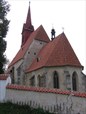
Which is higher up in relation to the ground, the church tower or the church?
the church tower

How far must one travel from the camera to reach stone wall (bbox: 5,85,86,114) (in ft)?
29.3

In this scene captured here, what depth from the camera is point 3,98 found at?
1109cm

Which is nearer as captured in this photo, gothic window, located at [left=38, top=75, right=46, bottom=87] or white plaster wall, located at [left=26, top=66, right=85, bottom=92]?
white plaster wall, located at [left=26, top=66, right=85, bottom=92]

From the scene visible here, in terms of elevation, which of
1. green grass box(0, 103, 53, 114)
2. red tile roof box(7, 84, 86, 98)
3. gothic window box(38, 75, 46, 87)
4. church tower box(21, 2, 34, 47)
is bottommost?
green grass box(0, 103, 53, 114)

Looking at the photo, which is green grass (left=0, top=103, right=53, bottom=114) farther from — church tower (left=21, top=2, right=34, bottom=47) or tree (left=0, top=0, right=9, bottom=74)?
church tower (left=21, top=2, right=34, bottom=47)

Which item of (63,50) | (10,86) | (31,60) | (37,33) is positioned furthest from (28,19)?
(10,86)

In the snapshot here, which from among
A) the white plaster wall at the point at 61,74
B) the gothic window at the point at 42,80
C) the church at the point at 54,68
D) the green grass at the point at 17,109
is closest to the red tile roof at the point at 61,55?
the church at the point at 54,68

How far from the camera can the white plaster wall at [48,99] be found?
349 inches

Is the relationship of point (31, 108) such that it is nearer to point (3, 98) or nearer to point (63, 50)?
point (3, 98)

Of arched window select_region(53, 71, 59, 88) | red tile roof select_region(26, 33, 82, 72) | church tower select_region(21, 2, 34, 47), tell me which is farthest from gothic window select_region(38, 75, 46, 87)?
church tower select_region(21, 2, 34, 47)

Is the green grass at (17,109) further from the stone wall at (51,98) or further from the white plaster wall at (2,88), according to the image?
the white plaster wall at (2,88)

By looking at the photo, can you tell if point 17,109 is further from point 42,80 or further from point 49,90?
point 42,80

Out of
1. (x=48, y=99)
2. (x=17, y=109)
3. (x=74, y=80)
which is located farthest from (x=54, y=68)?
(x=17, y=109)

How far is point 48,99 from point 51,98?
16cm
